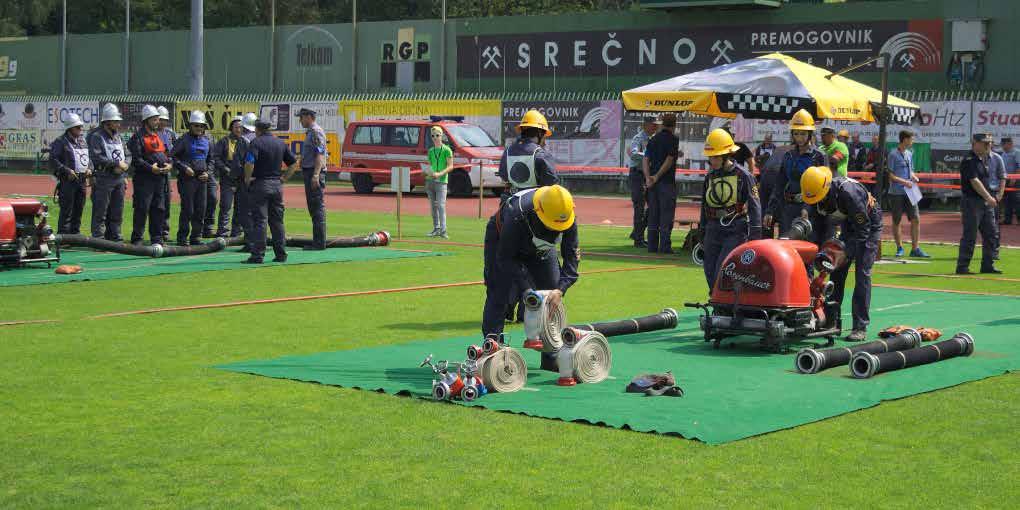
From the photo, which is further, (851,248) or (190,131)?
(190,131)

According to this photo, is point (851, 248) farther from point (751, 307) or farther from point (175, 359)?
point (175, 359)

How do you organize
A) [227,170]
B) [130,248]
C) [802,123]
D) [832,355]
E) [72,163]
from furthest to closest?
[227,170]
[72,163]
[130,248]
[802,123]
[832,355]

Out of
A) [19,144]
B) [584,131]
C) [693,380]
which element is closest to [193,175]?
[693,380]

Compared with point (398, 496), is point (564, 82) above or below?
above

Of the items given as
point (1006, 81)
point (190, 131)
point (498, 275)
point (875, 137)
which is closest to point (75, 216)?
point (190, 131)

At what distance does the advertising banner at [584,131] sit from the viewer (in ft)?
133

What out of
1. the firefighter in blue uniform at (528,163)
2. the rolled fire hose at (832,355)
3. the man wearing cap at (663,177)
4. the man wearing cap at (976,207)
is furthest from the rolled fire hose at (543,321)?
the man wearing cap at (663,177)

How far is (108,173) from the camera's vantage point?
1977cm

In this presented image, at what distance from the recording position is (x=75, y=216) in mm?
20859

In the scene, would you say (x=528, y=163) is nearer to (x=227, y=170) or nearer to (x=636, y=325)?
(x=636, y=325)

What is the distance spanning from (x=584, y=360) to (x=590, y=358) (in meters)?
0.08

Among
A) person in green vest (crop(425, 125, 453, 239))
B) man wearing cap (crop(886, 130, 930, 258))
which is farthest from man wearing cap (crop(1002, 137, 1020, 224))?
person in green vest (crop(425, 125, 453, 239))

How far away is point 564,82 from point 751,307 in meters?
38.0

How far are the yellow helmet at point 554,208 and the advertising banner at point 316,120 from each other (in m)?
35.2
